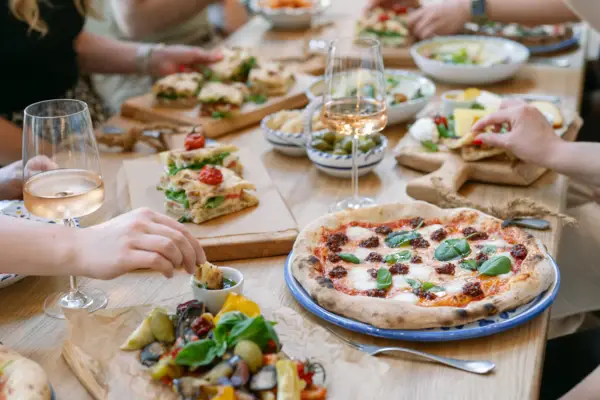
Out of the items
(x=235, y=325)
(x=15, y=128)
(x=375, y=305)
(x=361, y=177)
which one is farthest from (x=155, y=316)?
(x=15, y=128)

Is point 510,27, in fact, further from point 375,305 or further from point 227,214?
point 375,305

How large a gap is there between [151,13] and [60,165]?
223 cm

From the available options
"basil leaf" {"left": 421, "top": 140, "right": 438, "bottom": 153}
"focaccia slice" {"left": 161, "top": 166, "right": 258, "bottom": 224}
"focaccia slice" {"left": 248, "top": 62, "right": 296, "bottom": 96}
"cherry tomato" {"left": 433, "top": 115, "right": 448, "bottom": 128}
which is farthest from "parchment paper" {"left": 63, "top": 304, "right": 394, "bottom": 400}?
"focaccia slice" {"left": 248, "top": 62, "right": 296, "bottom": 96}

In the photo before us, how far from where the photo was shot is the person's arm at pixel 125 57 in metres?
2.76

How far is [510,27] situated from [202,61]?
1.38 m

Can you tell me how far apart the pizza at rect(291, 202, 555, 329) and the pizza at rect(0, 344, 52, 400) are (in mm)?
480

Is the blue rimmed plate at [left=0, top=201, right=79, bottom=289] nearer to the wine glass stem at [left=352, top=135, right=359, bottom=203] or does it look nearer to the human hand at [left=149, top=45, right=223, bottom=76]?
the wine glass stem at [left=352, top=135, right=359, bottom=203]

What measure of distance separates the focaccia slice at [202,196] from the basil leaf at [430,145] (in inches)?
21.6

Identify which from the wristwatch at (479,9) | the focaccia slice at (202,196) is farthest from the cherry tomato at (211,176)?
the wristwatch at (479,9)

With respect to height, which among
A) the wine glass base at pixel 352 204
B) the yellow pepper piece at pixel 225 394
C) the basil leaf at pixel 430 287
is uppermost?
the yellow pepper piece at pixel 225 394

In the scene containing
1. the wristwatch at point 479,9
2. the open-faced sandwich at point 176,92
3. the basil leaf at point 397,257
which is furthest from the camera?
the wristwatch at point 479,9

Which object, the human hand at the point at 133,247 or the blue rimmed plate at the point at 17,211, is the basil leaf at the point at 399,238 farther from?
the blue rimmed plate at the point at 17,211

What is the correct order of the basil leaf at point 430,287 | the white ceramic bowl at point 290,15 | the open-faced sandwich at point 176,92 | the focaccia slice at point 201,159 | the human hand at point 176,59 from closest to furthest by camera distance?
the basil leaf at point 430,287 → the focaccia slice at point 201,159 → the open-faced sandwich at point 176,92 → the human hand at point 176,59 → the white ceramic bowl at point 290,15

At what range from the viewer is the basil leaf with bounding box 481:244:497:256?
4.71 ft
